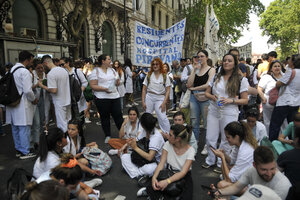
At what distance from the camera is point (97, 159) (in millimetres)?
3896

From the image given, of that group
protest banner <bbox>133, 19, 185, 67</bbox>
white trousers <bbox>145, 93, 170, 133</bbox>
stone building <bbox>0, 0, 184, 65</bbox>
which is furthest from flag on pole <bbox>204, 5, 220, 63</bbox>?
stone building <bbox>0, 0, 184, 65</bbox>

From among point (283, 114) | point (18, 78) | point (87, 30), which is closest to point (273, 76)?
point (283, 114)

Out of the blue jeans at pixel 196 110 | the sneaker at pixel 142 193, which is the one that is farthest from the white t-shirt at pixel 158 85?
the sneaker at pixel 142 193

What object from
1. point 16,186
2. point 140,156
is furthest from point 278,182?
point 16,186

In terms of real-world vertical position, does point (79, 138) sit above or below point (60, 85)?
below

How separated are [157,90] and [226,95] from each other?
5.60 feet

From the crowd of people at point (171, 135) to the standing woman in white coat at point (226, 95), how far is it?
0.01 meters

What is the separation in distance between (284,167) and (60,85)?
402 centimetres

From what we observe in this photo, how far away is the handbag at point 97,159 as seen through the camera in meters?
3.87

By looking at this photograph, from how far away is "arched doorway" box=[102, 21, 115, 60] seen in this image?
67.0 ft

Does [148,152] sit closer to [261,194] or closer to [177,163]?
[177,163]

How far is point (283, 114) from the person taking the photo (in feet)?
14.4

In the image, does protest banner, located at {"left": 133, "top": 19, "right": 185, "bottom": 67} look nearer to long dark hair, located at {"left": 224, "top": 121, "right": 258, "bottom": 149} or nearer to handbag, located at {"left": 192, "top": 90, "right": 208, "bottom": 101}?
handbag, located at {"left": 192, "top": 90, "right": 208, "bottom": 101}

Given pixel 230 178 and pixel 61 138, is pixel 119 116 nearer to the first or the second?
pixel 61 138
